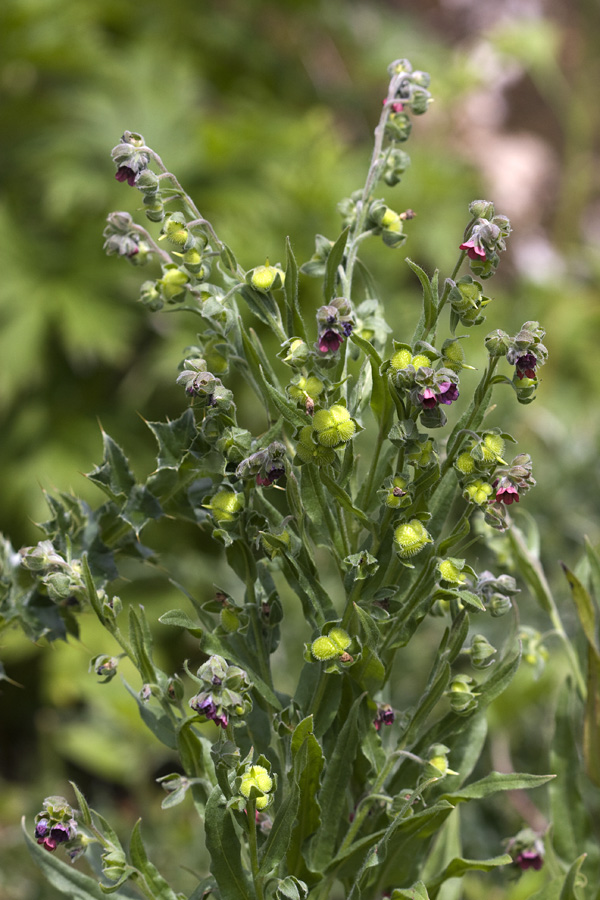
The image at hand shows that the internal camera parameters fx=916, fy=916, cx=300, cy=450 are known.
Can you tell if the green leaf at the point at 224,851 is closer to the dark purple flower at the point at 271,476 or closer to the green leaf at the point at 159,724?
the green leaf at the point at 159,724

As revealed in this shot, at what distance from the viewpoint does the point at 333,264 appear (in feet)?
2.32

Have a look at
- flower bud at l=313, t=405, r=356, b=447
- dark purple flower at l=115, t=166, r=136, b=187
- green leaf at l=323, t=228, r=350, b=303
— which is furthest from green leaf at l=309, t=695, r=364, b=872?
dark purple flower at l=115, t=166, r=136, b=187

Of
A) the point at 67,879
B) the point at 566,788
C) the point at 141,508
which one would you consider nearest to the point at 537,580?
the point at 566,788

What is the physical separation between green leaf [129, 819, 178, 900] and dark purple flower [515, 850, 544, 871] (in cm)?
32

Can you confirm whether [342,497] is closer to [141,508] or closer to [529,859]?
[141,508]

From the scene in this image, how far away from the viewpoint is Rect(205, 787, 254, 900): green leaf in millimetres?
637

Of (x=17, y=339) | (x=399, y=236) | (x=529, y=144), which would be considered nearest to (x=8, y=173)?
(x=17, y=339)

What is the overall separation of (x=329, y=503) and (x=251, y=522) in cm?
7

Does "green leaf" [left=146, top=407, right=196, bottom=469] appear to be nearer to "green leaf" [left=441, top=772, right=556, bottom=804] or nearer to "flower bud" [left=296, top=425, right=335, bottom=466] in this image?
"flower bud" [left=296, top=425, right=335, bottom=466]

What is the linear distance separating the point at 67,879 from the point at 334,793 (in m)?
0.22

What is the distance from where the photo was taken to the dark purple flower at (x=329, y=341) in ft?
2.09

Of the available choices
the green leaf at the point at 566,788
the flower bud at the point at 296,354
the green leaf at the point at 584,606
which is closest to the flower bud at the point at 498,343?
the flower bud at the point at 296,354

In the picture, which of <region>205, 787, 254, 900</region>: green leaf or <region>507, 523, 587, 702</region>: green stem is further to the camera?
<region>507, 523, 587, 702</region>: green stem

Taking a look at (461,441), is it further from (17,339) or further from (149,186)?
(17,339)
